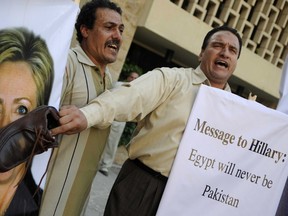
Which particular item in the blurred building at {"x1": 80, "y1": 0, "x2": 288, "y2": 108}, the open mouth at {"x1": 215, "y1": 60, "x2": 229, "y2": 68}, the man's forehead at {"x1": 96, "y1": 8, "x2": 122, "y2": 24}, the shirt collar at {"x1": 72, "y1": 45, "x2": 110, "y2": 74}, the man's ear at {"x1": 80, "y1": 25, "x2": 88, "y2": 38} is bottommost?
the shirt collar at {"x1": 72, "y1": 45, "x2": 110, "y2": 74}

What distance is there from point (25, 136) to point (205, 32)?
15.8 ft

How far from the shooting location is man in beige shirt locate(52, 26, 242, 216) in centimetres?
213

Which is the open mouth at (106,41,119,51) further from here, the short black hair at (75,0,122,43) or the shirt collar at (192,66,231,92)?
the shirt collar at (192,66,231,92)

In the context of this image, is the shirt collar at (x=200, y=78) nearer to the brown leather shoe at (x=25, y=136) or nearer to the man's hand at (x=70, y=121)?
the man's hand at (x=70, y=121)

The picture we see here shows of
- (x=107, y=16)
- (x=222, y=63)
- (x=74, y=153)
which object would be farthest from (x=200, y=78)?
(x=74, y=153)

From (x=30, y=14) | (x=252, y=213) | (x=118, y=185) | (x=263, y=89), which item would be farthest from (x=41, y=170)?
(x=263, y=89)

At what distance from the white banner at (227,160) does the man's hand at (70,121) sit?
2.01ft

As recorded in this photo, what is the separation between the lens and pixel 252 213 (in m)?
2.41

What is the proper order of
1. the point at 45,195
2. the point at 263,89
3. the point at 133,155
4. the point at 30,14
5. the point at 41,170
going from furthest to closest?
1. the point at 263,89
2. the point at 133,155
3. the point at 45,195
4. the point at 41,170
5. the point at 30,14

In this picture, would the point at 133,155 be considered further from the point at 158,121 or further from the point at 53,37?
the point at 53,37

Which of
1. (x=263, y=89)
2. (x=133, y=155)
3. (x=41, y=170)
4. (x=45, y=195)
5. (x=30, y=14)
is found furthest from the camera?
(x=263, y=89)

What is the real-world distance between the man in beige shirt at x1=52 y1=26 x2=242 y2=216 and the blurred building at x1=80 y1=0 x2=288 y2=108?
312cm

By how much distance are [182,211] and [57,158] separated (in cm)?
71

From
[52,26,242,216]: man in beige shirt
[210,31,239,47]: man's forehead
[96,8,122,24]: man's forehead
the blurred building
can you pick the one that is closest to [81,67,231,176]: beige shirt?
[52,26,242,216]: man in beige shirt
